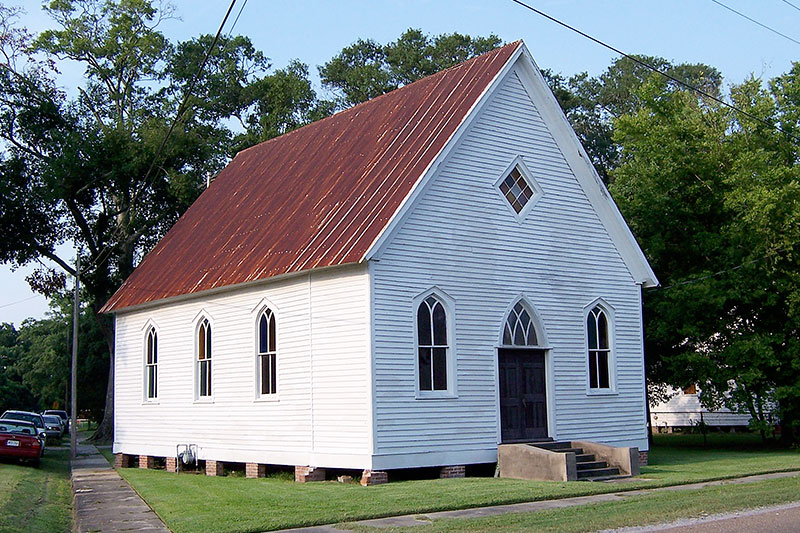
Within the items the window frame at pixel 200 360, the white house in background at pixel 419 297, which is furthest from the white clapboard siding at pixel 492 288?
the window frame at pixel 200 360

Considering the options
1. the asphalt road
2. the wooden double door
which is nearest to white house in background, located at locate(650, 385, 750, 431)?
the wooden double door

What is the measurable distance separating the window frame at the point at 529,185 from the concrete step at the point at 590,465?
5.57 m

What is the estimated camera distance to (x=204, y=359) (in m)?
23.8

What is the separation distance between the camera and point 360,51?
199 feet

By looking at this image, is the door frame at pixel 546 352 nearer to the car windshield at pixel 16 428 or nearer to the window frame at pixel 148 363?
the window frame at pixel 148 363

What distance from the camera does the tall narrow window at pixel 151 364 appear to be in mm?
26469

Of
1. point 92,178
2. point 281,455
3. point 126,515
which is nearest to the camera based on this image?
point 126,515

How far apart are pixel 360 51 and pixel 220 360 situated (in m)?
41.3

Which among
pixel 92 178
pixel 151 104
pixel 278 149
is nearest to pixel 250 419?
pixel 278 149

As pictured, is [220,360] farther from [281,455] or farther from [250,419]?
[281,455]

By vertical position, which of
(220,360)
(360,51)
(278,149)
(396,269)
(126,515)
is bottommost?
(126,515)

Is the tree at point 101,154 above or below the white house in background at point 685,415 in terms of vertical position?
above

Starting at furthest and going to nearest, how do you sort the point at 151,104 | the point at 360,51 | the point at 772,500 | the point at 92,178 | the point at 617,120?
the point at 360,51 < the point at 151,104 < the point at 92,178 < the point at 617,120 < the point at 772,500

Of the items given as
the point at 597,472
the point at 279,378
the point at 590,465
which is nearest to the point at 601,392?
the point at 590,465
